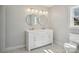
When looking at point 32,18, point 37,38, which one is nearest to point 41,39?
point 37,38

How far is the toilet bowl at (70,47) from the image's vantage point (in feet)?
3.63

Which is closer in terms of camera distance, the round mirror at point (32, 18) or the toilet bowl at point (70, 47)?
the toilet bowl at point (70, 47)

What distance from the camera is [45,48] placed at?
1162mm

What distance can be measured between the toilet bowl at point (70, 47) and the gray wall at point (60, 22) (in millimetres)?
68

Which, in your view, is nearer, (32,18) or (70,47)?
(70,47)

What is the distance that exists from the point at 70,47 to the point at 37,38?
49 centimetres

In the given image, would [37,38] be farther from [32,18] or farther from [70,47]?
[70,47]

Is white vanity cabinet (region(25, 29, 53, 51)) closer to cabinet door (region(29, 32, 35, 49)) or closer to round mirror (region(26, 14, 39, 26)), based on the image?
cabinet door (region(29, 32, 35, 49))

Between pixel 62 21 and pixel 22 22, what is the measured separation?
1.96 ft

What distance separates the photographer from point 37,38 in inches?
48.2

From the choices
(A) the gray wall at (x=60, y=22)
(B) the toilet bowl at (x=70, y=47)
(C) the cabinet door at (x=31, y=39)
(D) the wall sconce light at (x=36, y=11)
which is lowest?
(B) the toilet bowl at (x=70, y=47)

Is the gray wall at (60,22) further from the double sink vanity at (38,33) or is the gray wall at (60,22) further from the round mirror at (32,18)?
the round mirror at (32,18)

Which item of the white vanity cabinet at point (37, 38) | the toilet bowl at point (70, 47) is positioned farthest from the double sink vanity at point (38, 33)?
the toilet bowl at point (70, 47)
